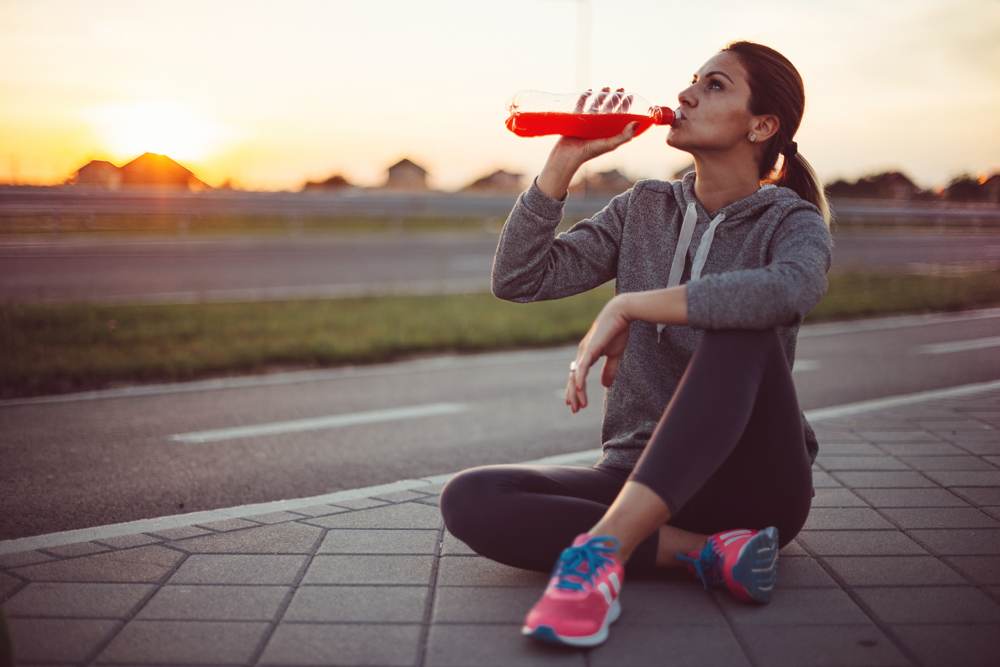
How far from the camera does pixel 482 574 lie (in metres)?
2.98

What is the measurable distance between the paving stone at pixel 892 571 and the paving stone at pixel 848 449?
149 centimetres

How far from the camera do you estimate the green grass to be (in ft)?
23.6

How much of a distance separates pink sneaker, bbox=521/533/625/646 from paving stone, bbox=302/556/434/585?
0.64 m

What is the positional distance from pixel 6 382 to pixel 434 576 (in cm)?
501

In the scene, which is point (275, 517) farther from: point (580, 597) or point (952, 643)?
point (952, 643)

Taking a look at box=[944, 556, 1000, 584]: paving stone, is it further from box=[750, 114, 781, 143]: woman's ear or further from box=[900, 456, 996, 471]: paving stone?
box=[750, 114, 781, 143]: woman's ear

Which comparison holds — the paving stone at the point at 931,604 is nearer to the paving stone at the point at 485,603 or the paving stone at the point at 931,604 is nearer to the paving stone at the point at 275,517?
the paving stone at the point at 485,603

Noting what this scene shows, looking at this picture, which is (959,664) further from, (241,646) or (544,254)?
(241,646)

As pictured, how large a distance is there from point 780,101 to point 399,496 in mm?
2174

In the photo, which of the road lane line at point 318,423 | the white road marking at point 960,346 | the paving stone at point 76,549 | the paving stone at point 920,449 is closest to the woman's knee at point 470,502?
the paving stone at point 76,549

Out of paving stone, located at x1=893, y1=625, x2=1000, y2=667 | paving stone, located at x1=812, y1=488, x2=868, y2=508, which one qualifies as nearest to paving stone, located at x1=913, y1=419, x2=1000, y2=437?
paving stone, located at x1=812, y1=488, x2=868, y2=508

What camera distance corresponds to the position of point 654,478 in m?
2.44

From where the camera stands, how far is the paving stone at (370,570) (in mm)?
2928

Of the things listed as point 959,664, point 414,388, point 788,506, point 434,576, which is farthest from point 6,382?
point 959,664
